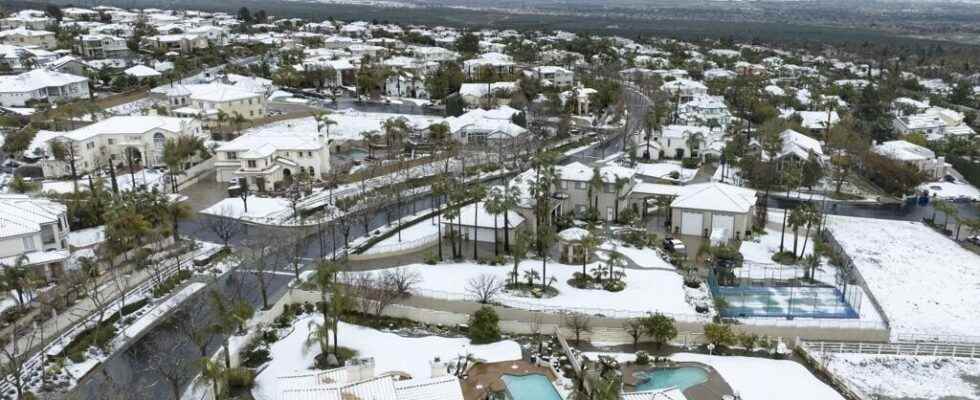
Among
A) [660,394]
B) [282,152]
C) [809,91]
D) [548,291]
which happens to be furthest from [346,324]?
[809,91]

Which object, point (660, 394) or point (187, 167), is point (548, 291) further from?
point (187, 167)

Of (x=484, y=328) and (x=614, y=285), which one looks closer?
(x=484, y=328)

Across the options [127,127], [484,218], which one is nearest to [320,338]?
[484,218]

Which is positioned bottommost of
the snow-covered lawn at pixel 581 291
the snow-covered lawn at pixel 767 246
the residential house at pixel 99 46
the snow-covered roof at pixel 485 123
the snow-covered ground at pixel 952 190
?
the snow-covered ground at pixel 952 190

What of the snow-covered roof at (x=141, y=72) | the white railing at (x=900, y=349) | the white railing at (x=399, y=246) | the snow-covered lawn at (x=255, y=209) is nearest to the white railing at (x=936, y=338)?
the white railing at (x=900, y=349)

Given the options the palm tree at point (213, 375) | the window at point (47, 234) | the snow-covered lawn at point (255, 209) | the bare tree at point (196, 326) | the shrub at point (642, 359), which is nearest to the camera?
the palm tree at point (213, 375)

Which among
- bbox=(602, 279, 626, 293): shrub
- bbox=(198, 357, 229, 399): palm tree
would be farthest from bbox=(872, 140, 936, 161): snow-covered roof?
bbox=(198, 357, 229, 399): palm tree

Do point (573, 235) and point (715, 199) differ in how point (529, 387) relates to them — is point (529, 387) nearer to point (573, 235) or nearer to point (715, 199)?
point (573, 235)

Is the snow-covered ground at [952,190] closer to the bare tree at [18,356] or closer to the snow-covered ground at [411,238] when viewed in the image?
the snow-covered ground at [411,238]
